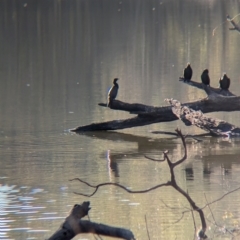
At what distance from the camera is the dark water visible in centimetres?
847

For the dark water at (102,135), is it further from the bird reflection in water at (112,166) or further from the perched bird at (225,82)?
the perched bird at (225,82)

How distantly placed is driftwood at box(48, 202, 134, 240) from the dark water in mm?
1492

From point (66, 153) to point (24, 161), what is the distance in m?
0.72

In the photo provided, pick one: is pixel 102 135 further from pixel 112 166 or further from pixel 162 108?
pixel 112 166

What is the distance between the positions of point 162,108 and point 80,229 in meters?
8.08

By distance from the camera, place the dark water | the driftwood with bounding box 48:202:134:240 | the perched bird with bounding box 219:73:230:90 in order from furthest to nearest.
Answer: the perched bird with bounding box 219:73:230:90
the dark water
the driftwood with bounding box 48:202:134:240

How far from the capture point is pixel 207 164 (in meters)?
11.1

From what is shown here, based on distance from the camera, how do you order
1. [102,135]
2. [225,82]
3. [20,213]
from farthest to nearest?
[102,135]
[225,82]
[20,213]

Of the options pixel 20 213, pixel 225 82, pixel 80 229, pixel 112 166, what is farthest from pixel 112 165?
pixel 80 229

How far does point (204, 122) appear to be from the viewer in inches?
494

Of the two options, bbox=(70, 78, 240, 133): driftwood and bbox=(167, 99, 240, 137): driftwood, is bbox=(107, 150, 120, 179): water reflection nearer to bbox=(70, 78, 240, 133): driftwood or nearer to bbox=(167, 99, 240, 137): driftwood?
bbox=(167, 99, 240, 137): driftwood

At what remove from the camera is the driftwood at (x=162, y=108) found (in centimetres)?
1275

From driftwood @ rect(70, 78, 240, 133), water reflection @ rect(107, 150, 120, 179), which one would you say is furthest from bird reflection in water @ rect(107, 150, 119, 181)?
driftwood @ rect(70, 78, 240, 133)

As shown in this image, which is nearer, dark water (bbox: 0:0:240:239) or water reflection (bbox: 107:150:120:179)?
dark water (bbox: 0:0:240:239)
